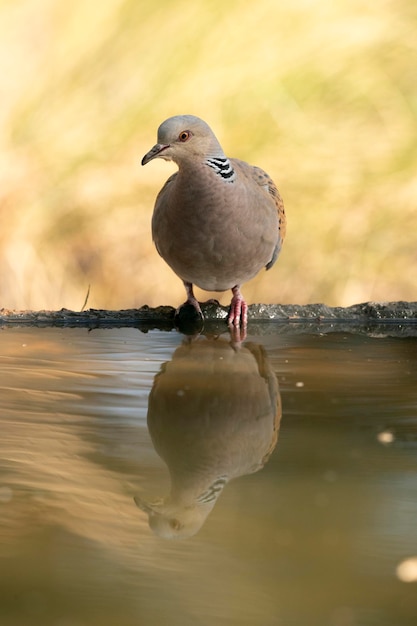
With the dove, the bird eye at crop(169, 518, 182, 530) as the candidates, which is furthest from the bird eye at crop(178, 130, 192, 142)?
the bird eye at crop(169, 518, 182, 530)

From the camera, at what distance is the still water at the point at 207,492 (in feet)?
3.96

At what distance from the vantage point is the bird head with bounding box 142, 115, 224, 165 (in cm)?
309

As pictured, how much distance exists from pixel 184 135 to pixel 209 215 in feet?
0.87

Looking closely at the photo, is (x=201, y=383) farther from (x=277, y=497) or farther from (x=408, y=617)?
(x=408, y=617)

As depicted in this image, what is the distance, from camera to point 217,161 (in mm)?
3205

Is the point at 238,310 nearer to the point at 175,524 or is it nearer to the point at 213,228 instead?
the point at 213,228

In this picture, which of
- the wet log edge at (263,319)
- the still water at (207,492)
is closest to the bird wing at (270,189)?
the wet log edge at (263,319)

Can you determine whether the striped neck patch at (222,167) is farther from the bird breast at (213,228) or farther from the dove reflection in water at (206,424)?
the dove reflection in water at (206,424)

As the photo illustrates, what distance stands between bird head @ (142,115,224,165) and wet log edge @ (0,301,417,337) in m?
0.61

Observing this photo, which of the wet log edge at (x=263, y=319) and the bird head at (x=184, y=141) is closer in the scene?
the bird head at (x=184, y=141)

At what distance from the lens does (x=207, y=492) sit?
1.59 metres

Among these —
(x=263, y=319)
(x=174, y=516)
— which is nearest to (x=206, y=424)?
(x=174, y=516)

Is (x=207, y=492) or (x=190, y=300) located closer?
(x=207, y=492)

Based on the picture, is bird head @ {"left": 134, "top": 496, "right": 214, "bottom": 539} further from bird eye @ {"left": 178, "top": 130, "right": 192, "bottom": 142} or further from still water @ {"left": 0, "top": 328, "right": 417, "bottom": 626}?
bird eye @ {"left": 178, "top": 130, "right": 192, "bottom": 142}
